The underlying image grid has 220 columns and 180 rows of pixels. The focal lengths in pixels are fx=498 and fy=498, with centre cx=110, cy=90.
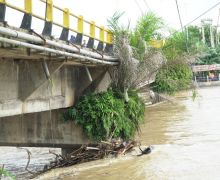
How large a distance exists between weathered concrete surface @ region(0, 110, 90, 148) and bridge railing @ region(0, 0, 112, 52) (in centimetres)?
289

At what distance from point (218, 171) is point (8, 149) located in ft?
44.8

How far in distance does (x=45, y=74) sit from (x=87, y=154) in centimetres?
427

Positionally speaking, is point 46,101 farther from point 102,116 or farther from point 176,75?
point 176,75

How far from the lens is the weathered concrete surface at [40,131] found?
56.8ft

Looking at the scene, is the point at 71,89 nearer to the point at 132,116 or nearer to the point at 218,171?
the point at 132,116

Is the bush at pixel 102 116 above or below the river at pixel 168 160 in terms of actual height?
above

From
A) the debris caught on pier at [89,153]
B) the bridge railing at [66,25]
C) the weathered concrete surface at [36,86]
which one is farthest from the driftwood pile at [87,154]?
the bridge railing at [66,25]

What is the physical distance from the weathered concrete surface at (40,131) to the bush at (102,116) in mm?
360

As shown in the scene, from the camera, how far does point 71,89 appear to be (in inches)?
665

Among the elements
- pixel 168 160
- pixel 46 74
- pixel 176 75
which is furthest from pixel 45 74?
pixel 176 75

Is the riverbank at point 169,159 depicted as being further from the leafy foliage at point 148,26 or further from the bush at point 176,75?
the leafy foliage at point 148,26

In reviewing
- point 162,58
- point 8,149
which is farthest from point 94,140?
point 8,149

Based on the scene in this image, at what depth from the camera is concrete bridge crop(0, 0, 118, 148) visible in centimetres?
1112

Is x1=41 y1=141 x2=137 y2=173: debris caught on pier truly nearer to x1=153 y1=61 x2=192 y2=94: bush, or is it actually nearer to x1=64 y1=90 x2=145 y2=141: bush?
x1=64 y1=90 x2=145 y2=141: bush
